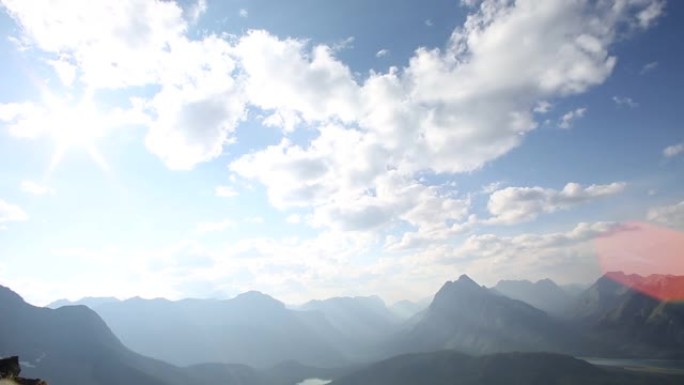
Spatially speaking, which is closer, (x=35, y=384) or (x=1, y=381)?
(x=1, y=381)

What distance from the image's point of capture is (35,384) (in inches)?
1922

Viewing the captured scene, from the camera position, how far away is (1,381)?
148ft

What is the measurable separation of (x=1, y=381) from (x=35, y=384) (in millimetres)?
4242
